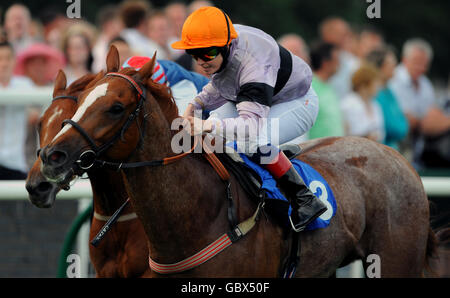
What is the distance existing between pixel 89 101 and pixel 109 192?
42.0 inches

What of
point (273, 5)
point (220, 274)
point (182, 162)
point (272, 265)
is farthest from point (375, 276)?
point (273, 5)

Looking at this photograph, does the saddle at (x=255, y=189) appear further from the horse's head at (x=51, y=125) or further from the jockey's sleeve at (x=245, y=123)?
the horse's head at (x=51, y=125)

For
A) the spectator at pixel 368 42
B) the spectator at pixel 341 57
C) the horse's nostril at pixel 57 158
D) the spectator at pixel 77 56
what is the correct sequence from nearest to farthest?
1. the horse's nostril at pixel 57 158
2. the spectator at pixel 77 56
3. the spectator at pixel 341 57
4. the spectator at pixel 368 42

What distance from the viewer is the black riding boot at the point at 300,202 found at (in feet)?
15.0

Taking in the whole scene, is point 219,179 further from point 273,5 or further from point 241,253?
point 273,5

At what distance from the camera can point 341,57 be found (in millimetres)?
10484

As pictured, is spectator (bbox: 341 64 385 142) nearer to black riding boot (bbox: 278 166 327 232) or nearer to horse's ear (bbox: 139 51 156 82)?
black riding boot (bbox: 278 166 327 232)

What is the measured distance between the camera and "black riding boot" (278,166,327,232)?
15.0 feet

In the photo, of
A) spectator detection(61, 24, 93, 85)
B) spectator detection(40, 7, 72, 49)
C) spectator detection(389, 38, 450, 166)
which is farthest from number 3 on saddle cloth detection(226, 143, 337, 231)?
spectator detection(389, 38, 450, 166)

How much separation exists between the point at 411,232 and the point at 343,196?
22.6 inches

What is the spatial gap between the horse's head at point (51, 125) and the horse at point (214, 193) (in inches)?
16.0

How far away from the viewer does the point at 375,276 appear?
16.8ft

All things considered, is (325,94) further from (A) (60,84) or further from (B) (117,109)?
(B) (117,109)

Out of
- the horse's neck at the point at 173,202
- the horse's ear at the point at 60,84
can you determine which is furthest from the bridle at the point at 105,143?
the horse's ear at the point at 60,84
